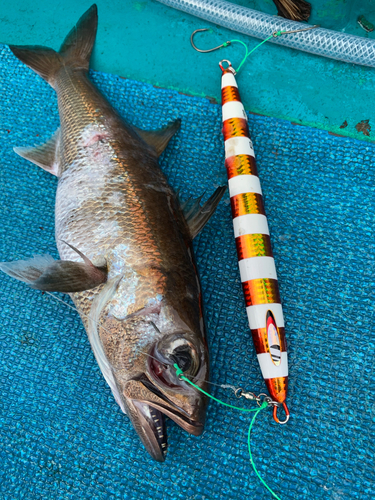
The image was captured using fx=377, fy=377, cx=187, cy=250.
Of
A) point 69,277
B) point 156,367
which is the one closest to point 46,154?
point 69,277

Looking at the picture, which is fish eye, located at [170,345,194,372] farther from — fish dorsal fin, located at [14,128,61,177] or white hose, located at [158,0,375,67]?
white hose, located at [158,0,375,67]

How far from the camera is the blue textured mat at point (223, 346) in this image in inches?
45.6

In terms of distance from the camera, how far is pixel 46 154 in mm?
1387

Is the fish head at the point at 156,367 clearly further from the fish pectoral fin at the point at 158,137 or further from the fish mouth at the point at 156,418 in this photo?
the fish pectoral fin at the point at 158,137

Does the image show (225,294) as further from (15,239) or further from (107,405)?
(15,239)

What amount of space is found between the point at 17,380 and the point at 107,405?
1.09ft

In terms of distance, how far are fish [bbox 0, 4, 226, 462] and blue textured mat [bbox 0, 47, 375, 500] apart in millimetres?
205

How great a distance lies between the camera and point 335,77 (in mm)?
1523

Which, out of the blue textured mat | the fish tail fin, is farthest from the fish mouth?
the fish tail fin

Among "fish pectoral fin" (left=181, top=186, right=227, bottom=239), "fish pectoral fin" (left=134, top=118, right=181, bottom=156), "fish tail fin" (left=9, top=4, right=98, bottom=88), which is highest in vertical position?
"fish tail fin" (left=9, top=4, right=98, bottom=88)

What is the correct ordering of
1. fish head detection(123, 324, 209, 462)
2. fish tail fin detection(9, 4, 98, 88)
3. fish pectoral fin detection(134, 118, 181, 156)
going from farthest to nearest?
fish tail fin detection(9, 4, 98, 88), fish pectoral fin detection(134, 118, 181, 156), fish head detection(123, 324, 209, 462)

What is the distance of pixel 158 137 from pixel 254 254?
0.56m

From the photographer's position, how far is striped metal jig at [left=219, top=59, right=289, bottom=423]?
1125 mm

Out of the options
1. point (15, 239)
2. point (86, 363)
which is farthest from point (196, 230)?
point (15, 239)
